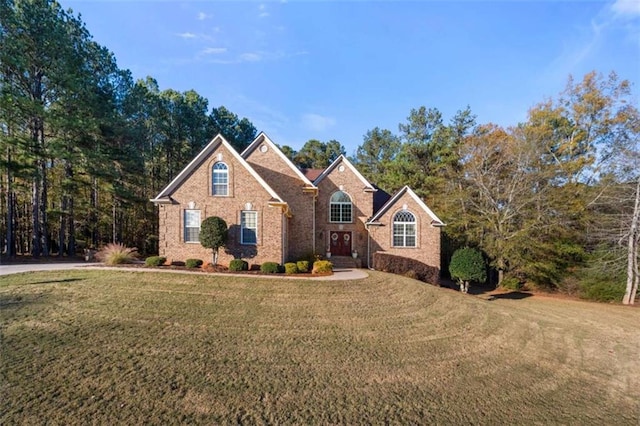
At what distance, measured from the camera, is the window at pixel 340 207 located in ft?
67.5

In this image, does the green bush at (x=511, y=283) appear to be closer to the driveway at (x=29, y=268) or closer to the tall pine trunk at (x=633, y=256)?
the tall pine trunk at (x=633, y=256)

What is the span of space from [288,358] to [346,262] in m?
13.3

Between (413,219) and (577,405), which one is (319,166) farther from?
(577,405)

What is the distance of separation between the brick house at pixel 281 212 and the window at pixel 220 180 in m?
0.06

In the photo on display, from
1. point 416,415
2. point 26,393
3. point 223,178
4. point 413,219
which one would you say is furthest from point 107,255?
point 413,219

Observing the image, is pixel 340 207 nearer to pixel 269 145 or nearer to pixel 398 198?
pixel 398 198

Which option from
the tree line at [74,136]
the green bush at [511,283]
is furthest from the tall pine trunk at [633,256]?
the tree line at [74,136]

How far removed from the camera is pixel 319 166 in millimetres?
47375

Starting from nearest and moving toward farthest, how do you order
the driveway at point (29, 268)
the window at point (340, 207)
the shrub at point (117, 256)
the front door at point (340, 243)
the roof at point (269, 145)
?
1. the driveway at point (29, 268)
2. the shrub at point (117, 256)
3. the roof at point (269, 145)
4. the front door at point (340, 243)
5. the window at point (340, 207)

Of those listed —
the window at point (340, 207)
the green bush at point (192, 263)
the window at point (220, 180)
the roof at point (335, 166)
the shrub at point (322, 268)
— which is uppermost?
the roof at point (335, 166)

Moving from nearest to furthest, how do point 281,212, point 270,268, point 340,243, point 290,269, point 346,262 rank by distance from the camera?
point 270,268
point 290,269
point 281,212
point 346,262
point 340,243

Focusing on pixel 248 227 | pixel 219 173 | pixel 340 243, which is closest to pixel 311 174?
pixel 340 243

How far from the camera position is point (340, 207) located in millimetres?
20641

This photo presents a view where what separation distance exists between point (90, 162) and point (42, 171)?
284 cm
